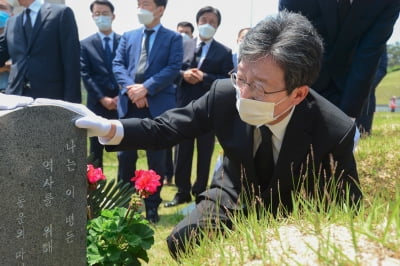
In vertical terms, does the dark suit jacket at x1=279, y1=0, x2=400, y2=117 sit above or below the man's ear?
above

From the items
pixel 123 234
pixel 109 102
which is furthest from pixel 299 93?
pixel 109 102

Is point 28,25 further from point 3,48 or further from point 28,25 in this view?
point 3,48

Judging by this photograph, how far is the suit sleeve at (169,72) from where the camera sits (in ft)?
14.3

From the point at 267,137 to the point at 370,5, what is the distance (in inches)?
53.4

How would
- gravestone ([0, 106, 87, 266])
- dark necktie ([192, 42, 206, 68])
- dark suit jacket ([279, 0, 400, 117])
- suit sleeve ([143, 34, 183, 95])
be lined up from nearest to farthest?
gravestone ([0, 106, 87, 266]) < dark suit jacket ([279, 0, 400, 117]) < suit sleeve ([143, 34, 183, 95]) < dark necktie ([192, 42, 206, 68])

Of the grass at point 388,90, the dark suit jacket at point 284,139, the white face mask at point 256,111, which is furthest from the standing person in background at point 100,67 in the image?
the grass at point 388,90

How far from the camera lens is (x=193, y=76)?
520 cm

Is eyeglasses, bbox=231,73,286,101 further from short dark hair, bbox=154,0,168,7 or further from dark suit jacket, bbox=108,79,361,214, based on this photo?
short dark hair, bbox=154,0,168,7

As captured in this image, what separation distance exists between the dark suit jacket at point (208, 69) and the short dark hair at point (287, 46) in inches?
120

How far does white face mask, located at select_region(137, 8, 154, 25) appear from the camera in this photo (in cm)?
449

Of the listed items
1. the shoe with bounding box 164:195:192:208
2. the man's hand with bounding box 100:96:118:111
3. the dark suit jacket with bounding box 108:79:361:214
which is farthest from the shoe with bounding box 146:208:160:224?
the dark suit jacket with bounding box 108:79:361:214

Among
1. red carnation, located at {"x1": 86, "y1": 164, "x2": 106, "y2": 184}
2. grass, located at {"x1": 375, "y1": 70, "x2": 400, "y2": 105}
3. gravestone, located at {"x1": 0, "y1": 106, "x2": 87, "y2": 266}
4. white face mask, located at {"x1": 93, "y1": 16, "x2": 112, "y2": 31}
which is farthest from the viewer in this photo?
grass, located at {"x1": 375, "y1": 70, "x2": 400, "y2": 105}

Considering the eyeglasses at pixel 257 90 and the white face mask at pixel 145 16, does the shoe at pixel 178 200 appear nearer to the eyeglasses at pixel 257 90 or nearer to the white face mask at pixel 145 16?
the white face mask at pixel 145 16

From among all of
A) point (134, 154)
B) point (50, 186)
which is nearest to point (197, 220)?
point (50, 186)
